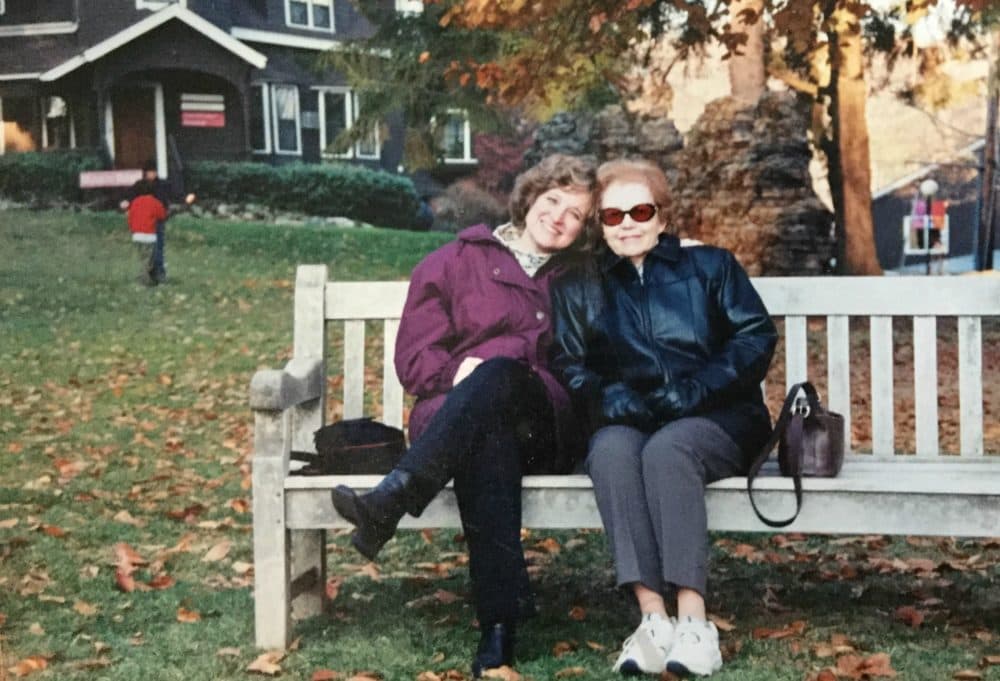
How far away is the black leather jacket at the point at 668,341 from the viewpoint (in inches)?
145

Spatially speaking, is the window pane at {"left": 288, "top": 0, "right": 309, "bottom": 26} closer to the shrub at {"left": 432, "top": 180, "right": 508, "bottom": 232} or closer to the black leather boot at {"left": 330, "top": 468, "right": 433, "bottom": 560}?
the shrub at {"left": 432, "top": 180, "right": 508, "bottom": 232}

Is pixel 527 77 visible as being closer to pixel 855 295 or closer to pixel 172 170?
pixel 172 170

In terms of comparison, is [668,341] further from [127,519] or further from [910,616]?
[127,519]

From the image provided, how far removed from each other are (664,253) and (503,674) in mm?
1227

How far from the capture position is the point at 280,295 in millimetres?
8922

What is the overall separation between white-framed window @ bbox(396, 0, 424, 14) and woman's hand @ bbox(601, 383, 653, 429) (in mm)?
5392

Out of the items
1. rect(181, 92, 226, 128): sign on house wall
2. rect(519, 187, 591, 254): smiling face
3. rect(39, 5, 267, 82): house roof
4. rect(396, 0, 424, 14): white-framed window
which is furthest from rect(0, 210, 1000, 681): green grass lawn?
rect(396, 0, 424, 14): white-framed window

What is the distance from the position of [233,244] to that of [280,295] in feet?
4.34

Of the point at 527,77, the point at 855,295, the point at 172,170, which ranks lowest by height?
the point at 855,295

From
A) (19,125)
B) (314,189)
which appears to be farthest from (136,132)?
(314,189)

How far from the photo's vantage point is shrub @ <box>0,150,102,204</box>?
5.92 metres

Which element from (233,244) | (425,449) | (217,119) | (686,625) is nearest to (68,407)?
(233,244)

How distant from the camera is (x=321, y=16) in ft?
27.7

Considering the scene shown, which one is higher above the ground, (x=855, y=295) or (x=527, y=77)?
(x=527, y=77)
